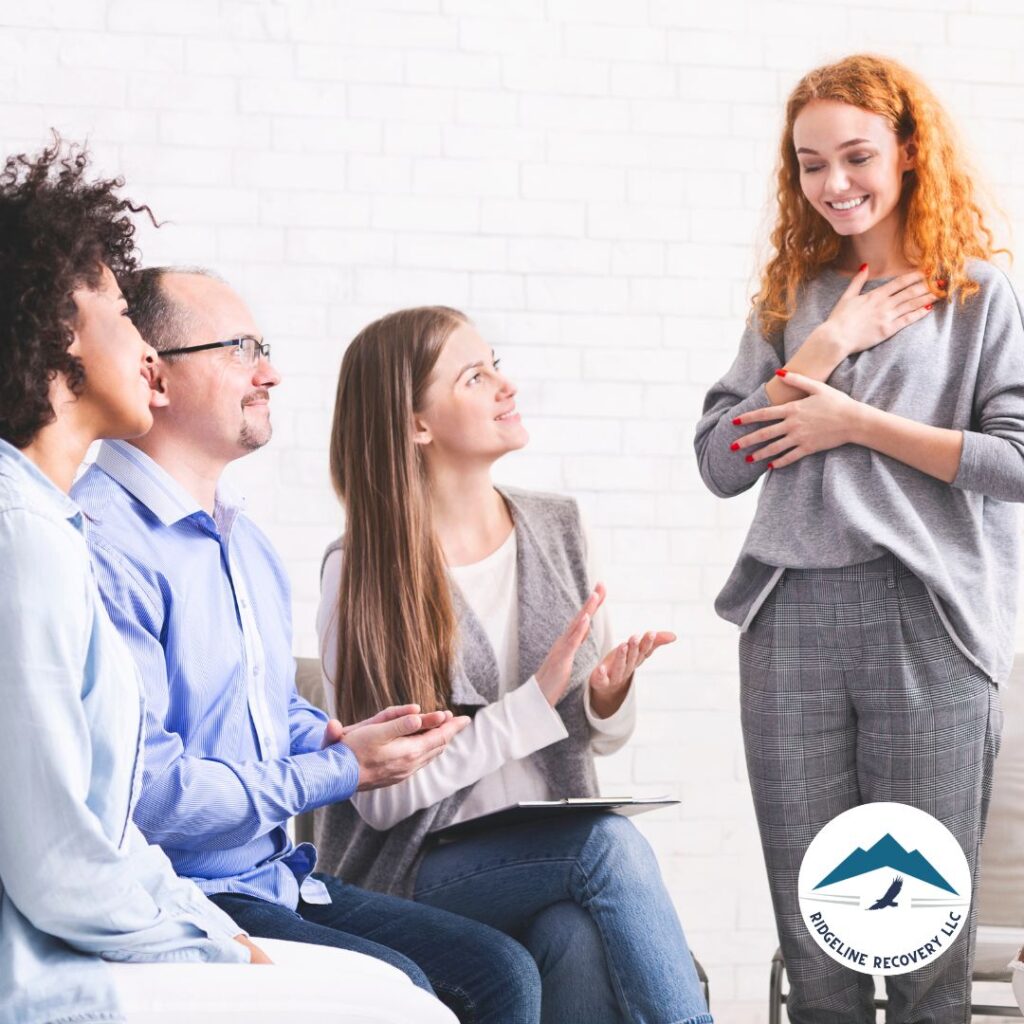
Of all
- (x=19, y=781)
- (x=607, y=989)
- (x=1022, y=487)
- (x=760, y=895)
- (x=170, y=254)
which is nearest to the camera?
(x=19, y=781)

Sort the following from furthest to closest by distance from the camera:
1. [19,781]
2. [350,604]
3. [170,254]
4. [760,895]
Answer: [760,895] < [170,254] < [350,604] < [19,781]

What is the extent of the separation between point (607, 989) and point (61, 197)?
124 cm

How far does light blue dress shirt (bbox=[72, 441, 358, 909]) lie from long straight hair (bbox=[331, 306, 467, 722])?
0.86ft

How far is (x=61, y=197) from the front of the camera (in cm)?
139

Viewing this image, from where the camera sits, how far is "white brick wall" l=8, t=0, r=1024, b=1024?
316 cm

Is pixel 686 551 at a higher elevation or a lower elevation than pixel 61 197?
lower

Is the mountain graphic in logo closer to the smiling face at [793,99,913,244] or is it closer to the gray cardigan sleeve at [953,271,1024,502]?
the gray cardigan sleeve at [953,271,1024,502]

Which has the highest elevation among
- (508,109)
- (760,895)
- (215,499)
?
(508,109)

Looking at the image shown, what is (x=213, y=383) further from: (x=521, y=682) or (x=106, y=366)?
(x=521, y=682)

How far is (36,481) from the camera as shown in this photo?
124cm

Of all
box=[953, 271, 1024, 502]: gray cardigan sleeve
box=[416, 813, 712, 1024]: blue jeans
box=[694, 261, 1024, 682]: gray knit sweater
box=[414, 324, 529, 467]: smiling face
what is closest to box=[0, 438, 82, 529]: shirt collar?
box=[416, 813, 712, 1024]: blue jeans

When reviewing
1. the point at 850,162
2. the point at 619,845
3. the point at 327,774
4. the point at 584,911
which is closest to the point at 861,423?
the point at 850,162

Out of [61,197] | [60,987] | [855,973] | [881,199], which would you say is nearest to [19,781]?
[60,987]

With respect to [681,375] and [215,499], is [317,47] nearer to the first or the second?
[681,375]
